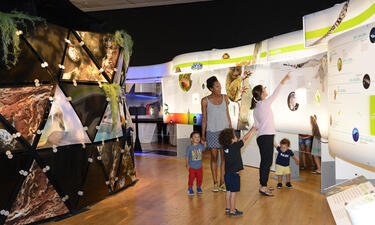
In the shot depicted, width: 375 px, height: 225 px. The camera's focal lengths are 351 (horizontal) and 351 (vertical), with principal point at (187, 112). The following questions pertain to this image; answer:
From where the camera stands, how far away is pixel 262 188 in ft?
14.9

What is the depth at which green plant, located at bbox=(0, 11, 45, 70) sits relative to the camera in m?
3.33

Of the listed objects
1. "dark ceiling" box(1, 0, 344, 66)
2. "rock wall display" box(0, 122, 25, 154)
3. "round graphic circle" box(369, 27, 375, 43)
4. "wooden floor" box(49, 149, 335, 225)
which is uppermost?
"dark ceiling" box(1, 0, 344, 66)

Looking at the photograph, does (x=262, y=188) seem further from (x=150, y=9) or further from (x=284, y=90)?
(x=150, y=9)

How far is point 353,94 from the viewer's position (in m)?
2.72

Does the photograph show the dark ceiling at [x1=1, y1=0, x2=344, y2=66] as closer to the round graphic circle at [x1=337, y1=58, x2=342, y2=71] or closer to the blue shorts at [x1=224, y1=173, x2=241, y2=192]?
the blue shorts at [x1=224, y1=173, x2=241, y2=192]

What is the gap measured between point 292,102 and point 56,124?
10.3ft

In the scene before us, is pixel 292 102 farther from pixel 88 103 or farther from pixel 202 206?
pixel 88 103

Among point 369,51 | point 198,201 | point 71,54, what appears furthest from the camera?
point 198,201

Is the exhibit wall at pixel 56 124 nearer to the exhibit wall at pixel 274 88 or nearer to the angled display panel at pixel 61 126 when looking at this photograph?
the angled display panel at pixel 61 126

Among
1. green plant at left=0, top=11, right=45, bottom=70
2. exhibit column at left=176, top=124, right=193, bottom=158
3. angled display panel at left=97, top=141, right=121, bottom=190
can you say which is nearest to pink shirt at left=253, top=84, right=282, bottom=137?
angled display panel at left=97, top=141, right=121, bottom=190

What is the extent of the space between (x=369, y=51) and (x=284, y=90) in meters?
2.61

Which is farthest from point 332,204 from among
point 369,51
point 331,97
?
point 331,97

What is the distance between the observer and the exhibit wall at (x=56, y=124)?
3438mm

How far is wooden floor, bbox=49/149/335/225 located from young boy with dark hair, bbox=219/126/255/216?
137 millimetres
